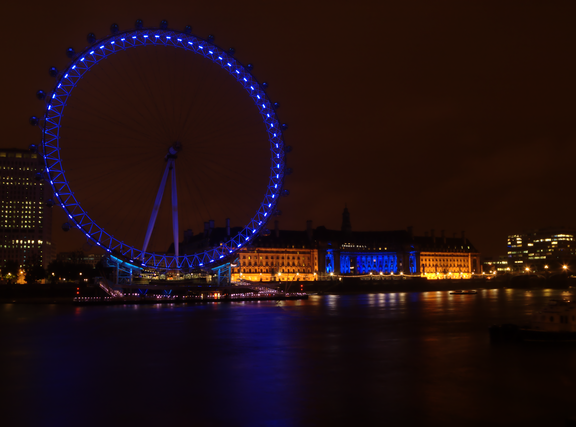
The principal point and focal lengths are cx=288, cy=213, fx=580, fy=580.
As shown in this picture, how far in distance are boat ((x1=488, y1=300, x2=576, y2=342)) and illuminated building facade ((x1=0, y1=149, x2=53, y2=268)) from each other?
15428 centimetres

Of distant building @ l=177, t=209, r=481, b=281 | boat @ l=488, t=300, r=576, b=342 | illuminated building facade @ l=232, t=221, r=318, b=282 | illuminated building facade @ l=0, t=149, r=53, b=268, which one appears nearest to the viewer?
boat @ l=488, t=300, r=576, b=342

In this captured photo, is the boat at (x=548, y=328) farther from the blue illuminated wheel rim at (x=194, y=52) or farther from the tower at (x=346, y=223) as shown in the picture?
the tower at (x=346, y=223)

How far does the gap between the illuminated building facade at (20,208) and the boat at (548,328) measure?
154m

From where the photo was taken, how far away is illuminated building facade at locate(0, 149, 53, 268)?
6427 inches

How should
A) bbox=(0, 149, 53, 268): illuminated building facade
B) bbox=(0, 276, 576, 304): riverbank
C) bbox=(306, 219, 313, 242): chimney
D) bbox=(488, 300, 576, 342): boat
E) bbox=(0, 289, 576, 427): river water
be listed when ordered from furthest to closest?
bbox=(0, 149, 53, 268): illuminated building facade
bbox=(306, 219, 313, 242): chimney
bbox=(0, 276, 576, 304): riverbank
bbox=(488, 300, 576, 342): boat
bbox=(0, 289, 576, 427): river water

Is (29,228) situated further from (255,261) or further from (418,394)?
(418,394)

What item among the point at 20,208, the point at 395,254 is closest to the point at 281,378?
the point at 395,254

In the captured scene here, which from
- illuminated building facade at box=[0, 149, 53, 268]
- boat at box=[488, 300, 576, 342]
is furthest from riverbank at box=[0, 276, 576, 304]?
illuminated building facade at box=[0, 149, 53, 268]

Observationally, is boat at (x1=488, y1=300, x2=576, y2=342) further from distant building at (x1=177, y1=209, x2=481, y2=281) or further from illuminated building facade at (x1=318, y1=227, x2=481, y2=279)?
illuminated building facade at (x1=318, y1=227, x2=481, y2=279)

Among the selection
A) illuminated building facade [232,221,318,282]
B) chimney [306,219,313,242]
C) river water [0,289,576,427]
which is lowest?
river water [0,289,576,427]

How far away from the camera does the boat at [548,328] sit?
95.4ft

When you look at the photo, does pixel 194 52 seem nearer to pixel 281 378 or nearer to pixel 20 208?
pixel 281 378

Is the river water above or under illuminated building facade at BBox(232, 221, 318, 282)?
under

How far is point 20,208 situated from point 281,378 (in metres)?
163
